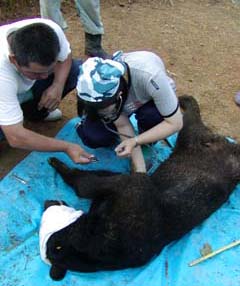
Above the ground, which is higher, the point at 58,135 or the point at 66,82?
the point at 66,82

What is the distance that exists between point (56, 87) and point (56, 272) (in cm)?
142

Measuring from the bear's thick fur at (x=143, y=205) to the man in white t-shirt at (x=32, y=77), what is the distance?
1.17ft

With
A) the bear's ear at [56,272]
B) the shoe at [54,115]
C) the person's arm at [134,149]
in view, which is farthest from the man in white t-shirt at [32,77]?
the bear's ear at [56,272]

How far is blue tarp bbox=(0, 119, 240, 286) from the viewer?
273 cm

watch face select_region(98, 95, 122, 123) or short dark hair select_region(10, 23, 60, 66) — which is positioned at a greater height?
short dark hair select_region(10, 23, 60, 66)

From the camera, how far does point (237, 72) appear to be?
190 inches

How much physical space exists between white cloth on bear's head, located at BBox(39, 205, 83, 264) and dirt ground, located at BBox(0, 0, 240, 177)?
883 millimetres

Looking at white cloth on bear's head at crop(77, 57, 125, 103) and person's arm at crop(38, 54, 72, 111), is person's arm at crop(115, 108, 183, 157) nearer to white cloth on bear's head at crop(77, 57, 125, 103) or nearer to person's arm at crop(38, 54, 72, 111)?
white cloth on bear's head at crop(77, 57, 125, 103)

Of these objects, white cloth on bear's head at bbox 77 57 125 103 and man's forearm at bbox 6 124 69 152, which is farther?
man's forearm at bbox 6 124 69 152

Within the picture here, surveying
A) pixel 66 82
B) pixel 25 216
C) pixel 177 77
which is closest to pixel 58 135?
pixel 66 82

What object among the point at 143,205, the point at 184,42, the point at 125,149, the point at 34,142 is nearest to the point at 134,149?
the point at 125,149

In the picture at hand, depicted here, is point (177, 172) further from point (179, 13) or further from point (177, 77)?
point (179, 13)

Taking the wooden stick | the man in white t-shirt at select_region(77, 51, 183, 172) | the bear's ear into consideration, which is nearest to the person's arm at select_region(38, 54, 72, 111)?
the man in white t-shirt at select_region(77, 51, 183, 172)

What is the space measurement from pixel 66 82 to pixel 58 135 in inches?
17.4
